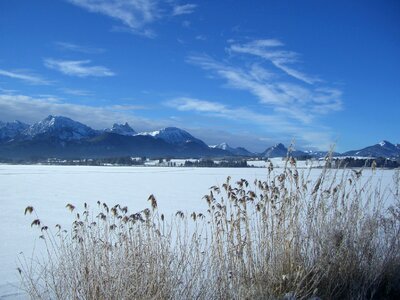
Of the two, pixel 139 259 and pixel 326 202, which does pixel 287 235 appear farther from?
pixel 139 259

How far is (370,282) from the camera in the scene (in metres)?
5.18

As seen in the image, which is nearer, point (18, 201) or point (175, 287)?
point (175, 287)

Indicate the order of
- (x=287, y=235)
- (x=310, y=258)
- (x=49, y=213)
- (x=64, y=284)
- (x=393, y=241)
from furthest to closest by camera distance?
(x=49, y=213) → (x=393, y=241) → (x=310, y=258) → (x=287, y=235) → (x=64, y=284)

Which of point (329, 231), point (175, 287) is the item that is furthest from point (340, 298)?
point (175, 287)

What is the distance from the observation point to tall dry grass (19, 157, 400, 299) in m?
3.90

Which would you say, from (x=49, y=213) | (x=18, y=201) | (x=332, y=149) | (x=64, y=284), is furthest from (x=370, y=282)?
(x=18, y=201)

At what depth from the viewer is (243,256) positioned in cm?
498

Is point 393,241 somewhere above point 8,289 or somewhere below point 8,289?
above

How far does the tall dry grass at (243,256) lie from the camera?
390cm

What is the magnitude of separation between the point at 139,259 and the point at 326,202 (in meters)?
2.64

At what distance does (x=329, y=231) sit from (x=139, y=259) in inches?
98.0

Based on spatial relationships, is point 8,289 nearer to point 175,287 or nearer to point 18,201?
point 175,287

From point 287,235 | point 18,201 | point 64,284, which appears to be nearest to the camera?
point 64,284

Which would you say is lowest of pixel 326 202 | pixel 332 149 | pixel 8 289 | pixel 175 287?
pixel 8 289
